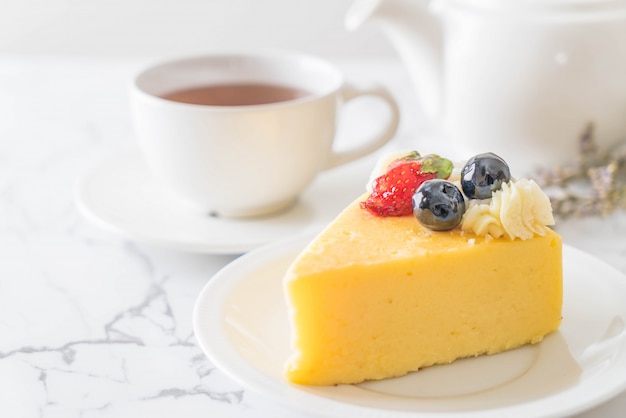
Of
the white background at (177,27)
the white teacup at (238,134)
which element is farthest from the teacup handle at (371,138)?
the white background at (177,27)

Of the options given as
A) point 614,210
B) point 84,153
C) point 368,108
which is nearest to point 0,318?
point 84,153

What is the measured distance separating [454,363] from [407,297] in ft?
0.36

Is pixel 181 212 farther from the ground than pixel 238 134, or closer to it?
closer to it

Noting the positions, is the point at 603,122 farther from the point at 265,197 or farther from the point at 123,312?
the point at 123,312

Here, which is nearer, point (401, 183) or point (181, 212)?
point (401, 183)

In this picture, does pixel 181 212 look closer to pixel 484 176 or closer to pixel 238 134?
pixel 238 134

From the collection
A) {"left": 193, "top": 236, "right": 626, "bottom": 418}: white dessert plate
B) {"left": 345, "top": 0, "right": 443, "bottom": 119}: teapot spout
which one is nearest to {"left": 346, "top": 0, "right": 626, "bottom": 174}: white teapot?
{"left": 345, "top": 0, "right": 443, "bottom": 119}: teapot spout

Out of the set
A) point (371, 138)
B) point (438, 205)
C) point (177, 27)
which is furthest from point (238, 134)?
point (177, 27)

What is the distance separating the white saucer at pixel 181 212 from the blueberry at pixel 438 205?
0.99ft

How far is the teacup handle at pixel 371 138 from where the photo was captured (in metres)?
1.54

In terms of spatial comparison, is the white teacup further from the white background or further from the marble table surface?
the white background

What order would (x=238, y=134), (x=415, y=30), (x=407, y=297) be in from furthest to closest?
(x=415, y=30) → (x=238, y=134) → (x=407, y=297)

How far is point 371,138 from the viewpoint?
1621mm

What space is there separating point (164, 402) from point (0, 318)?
0.33m
